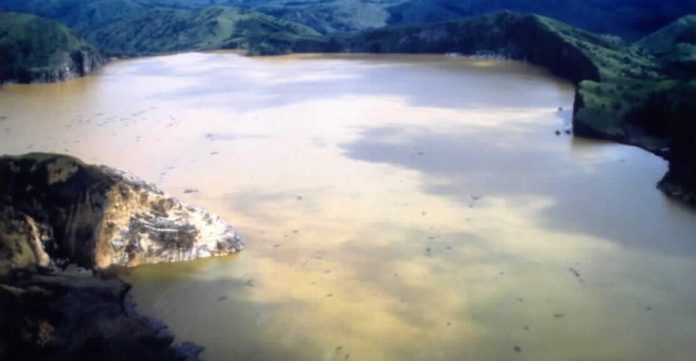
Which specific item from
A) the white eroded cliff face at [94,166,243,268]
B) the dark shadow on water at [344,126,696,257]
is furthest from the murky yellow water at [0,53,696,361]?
the white eroded cliff face at [94,166,243,268]

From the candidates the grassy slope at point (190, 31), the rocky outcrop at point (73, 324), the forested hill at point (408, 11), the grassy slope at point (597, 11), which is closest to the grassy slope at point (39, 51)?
the grassy slope at point (190, 31)

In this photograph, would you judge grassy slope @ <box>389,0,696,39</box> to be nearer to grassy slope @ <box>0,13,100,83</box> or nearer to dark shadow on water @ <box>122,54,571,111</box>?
dark shadow on water @ <box>122,54,571,111</box>

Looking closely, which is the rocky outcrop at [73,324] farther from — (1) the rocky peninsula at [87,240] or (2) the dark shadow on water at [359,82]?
(2) the dark shadow on water at [359,82]

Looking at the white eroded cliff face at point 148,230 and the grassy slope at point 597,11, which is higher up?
the grassy slope at point 597,11

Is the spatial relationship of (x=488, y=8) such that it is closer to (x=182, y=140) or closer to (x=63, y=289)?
(x=182, y=140)

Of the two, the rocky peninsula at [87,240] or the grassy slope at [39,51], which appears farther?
the grassy slope at [39,51]

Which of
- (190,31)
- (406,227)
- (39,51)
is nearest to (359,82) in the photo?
(39,51)

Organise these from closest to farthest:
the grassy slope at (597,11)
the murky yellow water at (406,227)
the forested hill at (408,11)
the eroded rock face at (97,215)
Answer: the murky yellow water at (406,227), the eroded rock face at (97,215), the grassy slope at (597,11), the forested hill at (408,11)
